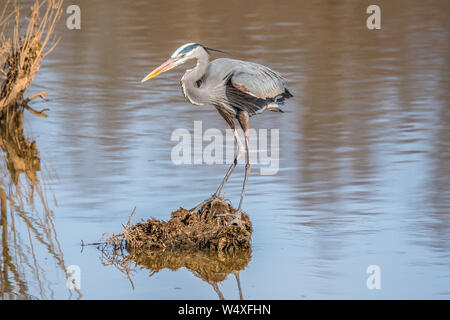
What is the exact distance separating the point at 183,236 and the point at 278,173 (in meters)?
2.18

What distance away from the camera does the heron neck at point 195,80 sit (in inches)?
280

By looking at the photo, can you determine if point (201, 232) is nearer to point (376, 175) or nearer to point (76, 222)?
point (76, 222)

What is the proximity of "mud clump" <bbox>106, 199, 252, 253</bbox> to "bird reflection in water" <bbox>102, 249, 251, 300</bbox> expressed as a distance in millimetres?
54

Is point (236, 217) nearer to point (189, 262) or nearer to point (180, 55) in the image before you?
point (189, 262)

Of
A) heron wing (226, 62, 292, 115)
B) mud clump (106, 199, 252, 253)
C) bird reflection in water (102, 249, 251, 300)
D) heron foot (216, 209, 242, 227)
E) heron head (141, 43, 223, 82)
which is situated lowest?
bird reflection in water (102, 249, 251, 300)

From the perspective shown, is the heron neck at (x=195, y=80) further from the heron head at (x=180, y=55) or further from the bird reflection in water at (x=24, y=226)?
the bird reflection in water at (x=24, y=226)

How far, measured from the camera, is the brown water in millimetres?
6473

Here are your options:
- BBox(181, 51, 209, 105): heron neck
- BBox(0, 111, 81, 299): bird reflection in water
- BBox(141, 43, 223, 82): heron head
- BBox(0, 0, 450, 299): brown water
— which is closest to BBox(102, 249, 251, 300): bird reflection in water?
BBox(0, 0, 450, 299): brown water

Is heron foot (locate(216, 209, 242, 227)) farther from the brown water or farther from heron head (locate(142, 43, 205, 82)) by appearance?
heron head (locate(142, 43, 205, 82))

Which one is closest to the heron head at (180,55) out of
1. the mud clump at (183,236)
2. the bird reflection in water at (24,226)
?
the mud clump at (183,236)

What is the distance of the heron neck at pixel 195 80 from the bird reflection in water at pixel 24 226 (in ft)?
4.97

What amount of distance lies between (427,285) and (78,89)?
24.9ft

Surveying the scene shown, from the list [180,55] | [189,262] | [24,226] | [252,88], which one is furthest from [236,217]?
[24,226]

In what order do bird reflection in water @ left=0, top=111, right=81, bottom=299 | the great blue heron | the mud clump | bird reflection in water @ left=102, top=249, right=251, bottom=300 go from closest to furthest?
bird reflection in water @ left=0, top=111, right=81, bottom=299, bird reflection in water @ left=102, top=249, right=251, bottom=300, the mud clump, the great blue heron
